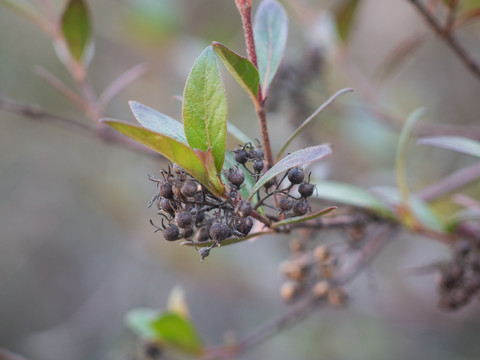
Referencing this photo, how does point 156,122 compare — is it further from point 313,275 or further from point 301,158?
point 313,275

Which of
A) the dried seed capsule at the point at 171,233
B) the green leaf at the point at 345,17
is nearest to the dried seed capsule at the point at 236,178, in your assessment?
the dried seed capsule at the point at 171,233

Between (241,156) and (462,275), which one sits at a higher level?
(241,156)

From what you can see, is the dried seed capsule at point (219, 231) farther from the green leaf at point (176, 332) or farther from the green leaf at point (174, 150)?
the green leaf at point (176, 332)

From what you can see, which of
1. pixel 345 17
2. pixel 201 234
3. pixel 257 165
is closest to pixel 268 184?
pixel 257 165

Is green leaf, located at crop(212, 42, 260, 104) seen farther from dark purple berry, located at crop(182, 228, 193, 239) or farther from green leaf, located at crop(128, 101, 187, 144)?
dark purple berry, located at crop(182, 228, 193, 239)

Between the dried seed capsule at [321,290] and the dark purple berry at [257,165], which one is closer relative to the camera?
the dark purple berry at [257,165]

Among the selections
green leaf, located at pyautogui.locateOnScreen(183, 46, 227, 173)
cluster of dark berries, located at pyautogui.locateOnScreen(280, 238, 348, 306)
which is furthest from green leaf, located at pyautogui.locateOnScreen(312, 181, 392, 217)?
green leaf, located at pyautogui.locateOnScreen(183, 46, 227, 173)
